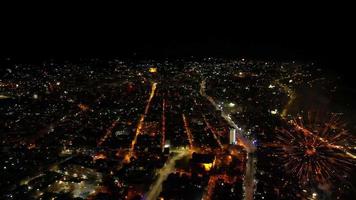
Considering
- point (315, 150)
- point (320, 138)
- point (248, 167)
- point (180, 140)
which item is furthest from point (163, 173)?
point (320, 138)

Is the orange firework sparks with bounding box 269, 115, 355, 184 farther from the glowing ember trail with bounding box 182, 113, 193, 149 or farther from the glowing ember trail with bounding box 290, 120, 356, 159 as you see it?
the glowing ember trail with bounding box 182, 113, 193, 149

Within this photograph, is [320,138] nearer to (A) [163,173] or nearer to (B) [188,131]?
(B) [188,131]

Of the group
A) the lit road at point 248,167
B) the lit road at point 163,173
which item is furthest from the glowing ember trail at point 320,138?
the lit road at point 163,173

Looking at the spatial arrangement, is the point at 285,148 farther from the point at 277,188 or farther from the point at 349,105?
the point at 349,105

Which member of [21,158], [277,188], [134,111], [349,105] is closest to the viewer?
[277,188]

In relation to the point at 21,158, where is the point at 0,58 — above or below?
above

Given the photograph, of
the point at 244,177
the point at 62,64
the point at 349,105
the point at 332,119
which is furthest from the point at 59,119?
the point at 62,64

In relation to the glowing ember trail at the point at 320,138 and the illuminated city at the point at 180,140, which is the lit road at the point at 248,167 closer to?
the illuminated city at the point at 180,140
